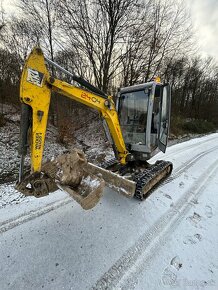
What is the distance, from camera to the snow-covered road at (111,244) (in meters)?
1.92

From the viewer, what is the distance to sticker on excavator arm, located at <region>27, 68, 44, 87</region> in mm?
2029

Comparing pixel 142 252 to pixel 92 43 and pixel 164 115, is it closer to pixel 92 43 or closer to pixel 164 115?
pixel 164 115

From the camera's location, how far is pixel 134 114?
4.25 m

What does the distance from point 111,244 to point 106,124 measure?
6.74 ft

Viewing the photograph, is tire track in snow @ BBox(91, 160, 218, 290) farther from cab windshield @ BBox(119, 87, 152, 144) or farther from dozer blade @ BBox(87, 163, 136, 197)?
cab windshield @ BBox(119, 87, 152, 144)

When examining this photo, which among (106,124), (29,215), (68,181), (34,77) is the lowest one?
(29,215)

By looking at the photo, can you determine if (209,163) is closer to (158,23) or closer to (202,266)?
(202,266)

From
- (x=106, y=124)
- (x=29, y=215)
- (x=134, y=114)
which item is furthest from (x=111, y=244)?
(x=134, y=114)

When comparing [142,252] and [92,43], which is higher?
[92,43]

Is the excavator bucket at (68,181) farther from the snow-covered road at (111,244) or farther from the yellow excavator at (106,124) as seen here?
the snow-covered road at (111,244)

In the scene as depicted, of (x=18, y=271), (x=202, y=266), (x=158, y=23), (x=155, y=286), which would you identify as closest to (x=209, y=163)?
(x=202, y=266)

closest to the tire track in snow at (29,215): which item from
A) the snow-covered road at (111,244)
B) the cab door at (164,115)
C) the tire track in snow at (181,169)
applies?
the snow-covered road at (111,244)

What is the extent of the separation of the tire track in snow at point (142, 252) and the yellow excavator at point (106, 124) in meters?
0.59

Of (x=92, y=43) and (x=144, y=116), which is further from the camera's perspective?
(x=92, y=43)
